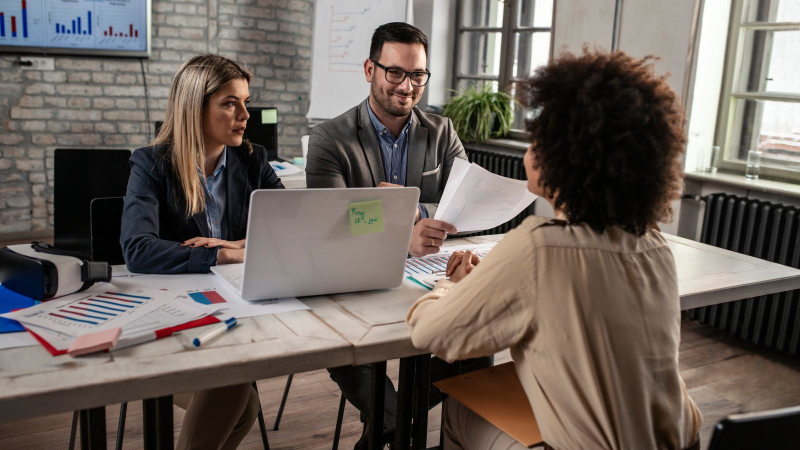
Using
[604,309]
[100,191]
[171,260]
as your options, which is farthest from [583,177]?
[100,191]

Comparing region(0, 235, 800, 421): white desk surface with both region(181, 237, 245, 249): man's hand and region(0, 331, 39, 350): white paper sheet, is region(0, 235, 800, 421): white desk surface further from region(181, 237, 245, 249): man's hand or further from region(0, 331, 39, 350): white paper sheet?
region(181, 237, 245, 249): man's hand

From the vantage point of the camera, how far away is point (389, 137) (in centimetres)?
240

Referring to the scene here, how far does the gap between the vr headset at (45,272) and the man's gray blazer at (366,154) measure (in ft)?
2.91

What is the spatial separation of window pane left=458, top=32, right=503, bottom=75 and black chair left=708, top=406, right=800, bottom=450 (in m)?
4.42

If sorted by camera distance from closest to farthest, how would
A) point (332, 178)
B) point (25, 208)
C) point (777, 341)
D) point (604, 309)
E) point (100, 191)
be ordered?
→ point (604, 309) → point (332, 178) → point (100, 191) → point (777, 341) → point (25, 208)

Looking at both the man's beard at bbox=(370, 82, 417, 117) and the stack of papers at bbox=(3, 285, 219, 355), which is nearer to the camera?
the stack of papers at bbox=(3, 285, 219, 355)

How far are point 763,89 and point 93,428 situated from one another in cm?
349

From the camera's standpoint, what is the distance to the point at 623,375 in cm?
114

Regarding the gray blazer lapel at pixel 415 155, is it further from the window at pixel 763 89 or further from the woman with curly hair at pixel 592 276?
the window at pixel 763 89

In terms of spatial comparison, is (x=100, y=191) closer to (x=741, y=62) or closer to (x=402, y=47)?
(x=402, y=47)

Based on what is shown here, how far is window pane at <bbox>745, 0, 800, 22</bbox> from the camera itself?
11.1 ft

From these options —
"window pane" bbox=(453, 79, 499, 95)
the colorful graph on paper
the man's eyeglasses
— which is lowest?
the colorful graph on paper

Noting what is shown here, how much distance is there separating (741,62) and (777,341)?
1.45 m

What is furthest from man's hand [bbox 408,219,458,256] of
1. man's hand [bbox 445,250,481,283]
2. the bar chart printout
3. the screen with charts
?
the screen with charts
